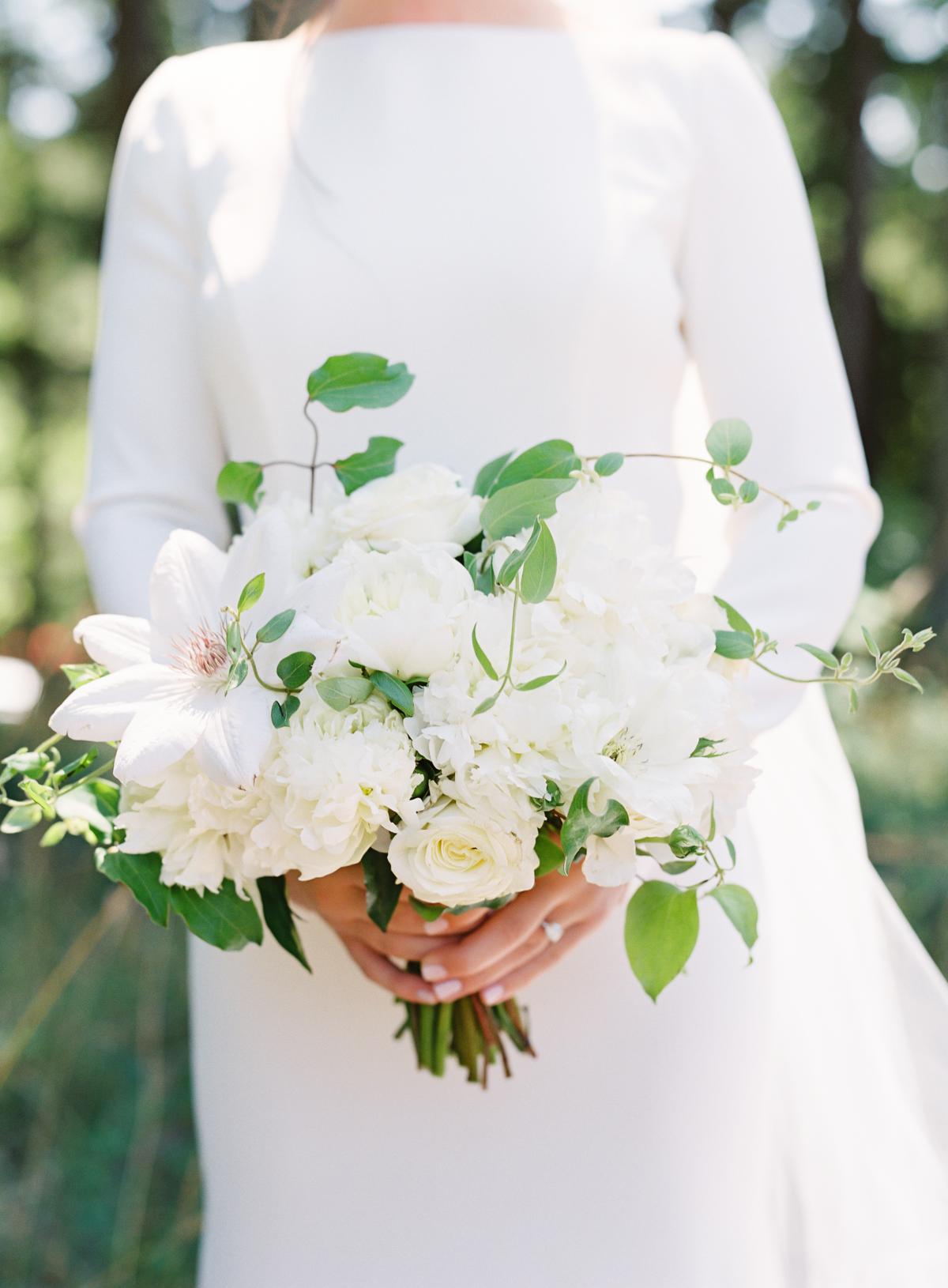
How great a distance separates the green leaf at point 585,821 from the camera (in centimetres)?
100

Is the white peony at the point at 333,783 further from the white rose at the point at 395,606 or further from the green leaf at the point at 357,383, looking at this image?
the green leaf at the point at 357,383

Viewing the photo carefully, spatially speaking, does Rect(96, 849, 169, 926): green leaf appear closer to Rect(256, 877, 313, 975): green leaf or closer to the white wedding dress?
Rect(256, 877, 313, 975): green leaf

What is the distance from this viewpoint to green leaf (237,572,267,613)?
1.00 m

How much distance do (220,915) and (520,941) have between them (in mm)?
325

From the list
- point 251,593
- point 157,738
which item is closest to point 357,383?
point 251,593

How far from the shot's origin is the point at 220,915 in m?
1.20

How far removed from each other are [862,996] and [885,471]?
996cm

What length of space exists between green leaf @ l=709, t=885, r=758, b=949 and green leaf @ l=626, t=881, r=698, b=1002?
0.09 ft

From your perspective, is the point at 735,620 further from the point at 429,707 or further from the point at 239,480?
A: the point at 239,480

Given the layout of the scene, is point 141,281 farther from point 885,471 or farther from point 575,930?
point 885,471

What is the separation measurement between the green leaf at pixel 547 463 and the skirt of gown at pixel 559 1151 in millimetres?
627

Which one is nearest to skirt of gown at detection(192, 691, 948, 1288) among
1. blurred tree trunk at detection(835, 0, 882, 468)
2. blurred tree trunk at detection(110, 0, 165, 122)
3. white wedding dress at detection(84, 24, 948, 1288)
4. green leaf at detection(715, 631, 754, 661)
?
white wedding dress at detection(84, 24, 948, 1288)

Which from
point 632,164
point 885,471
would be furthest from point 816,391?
point 885,471

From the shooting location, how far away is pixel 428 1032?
146cm
